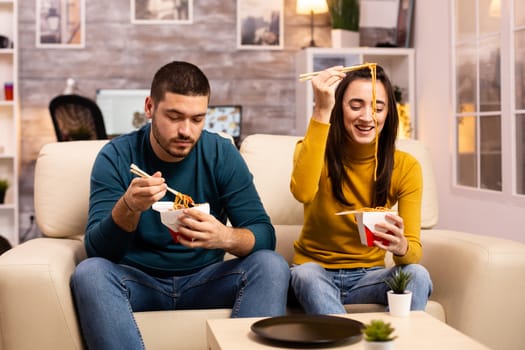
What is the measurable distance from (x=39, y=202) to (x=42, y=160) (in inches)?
5.6

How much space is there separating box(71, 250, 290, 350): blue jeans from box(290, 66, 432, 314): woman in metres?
0.14

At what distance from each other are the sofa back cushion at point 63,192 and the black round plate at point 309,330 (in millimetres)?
1052

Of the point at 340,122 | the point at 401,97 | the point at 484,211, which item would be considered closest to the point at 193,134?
the point at 340,122

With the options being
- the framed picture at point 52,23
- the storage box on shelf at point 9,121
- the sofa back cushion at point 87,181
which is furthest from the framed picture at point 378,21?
the sofa back cushion at point 87,181

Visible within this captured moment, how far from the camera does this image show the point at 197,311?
2.22 metres

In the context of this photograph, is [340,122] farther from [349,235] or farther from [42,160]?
[42,160]

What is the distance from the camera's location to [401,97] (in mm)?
5797

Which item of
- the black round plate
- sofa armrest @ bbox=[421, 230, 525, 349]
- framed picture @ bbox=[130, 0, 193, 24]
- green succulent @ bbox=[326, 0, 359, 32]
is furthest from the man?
framed picture @ bbox=[130, 0, 193, 24]

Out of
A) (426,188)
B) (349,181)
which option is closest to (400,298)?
(349,181)

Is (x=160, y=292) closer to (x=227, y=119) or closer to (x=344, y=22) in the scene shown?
(x=227, y=119)

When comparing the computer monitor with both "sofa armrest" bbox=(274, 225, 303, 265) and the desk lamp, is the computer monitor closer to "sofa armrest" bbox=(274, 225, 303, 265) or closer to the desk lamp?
the desk lamp

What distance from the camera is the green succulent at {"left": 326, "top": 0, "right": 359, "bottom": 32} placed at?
19.3ft

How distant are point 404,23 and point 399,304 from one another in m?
4.23

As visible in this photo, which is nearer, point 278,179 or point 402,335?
point 402,335
